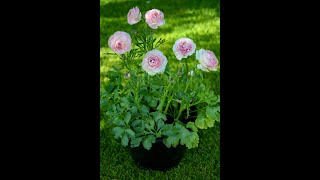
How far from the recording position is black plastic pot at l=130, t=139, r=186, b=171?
2.85m

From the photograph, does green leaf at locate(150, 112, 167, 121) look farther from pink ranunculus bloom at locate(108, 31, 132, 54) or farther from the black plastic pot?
pink ranunculus bloom at locate(108, 31, 132, 54)

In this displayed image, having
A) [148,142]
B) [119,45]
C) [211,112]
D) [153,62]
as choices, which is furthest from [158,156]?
[119,45]

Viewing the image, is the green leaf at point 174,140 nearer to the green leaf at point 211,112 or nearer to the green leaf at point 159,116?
the green leaf at point 159,116

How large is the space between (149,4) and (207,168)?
9.96ft

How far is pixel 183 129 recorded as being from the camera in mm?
2781

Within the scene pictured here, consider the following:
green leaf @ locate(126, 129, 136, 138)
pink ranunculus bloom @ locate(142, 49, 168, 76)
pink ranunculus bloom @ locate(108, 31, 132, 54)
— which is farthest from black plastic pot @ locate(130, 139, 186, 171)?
pink ranunculus bloom @ locate(108, 31, 132, 54)

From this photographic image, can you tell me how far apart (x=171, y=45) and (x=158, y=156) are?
207 cm

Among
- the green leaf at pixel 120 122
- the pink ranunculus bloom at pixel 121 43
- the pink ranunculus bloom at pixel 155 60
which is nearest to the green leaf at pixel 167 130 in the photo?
the green leaf at pixel 120 122

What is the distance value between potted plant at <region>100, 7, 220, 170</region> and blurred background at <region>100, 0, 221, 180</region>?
13 cm

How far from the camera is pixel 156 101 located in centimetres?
298

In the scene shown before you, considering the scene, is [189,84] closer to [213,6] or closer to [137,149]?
[137,149]

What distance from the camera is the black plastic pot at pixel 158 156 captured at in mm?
2850
